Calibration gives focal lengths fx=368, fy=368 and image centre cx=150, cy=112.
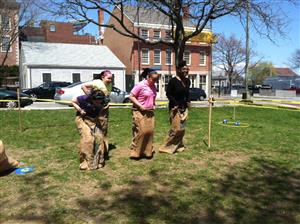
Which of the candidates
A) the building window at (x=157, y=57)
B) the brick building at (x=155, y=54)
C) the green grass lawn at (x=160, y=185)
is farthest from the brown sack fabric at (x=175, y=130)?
the building window at (x=157, y=57)

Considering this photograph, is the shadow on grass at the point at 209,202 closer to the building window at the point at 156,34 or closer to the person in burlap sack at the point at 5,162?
the person in burlap sack at the point at 5,162

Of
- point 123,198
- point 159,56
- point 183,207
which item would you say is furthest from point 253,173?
point 159,56

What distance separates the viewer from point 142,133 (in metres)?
6.71

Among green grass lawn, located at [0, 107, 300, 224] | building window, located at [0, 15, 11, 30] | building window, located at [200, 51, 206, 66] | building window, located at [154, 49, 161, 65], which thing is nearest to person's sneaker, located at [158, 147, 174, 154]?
green grass lawn, located at [0, 107, 300, 224]

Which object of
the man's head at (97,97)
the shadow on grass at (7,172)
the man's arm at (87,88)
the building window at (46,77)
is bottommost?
the shadow on grass at (7,172)

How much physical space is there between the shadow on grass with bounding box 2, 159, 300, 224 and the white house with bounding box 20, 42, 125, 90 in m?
32.1

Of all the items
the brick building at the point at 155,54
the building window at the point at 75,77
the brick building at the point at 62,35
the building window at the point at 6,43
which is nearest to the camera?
the building window at the point at 75,77

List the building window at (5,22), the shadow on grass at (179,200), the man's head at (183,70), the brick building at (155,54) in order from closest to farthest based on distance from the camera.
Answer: the shadow on grass at (179,200), the man's head at (183,70), the building window at (5,22), the brick building at (155,54)

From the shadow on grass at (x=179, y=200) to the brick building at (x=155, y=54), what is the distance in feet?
117

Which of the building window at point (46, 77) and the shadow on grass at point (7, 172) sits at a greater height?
the building window at point (46, 77)

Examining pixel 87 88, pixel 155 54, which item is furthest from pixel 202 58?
pixel 87 88

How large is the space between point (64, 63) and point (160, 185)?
112ft

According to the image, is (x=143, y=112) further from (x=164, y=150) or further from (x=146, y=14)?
(x=146, y=14)

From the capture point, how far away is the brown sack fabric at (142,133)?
21.9 ft
